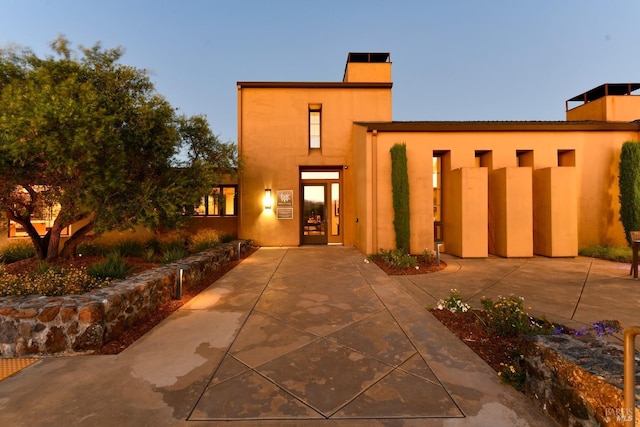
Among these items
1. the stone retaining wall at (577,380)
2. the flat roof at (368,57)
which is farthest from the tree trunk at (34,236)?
the flat roof at (368,57)

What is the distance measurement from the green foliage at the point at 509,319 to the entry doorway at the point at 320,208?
27.9 feet

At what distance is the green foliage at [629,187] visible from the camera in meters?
8.88

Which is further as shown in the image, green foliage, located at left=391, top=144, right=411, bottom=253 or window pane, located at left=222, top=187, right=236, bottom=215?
window pane, located at left=222, top=187, right=236, bottom=215

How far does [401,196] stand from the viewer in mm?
8961

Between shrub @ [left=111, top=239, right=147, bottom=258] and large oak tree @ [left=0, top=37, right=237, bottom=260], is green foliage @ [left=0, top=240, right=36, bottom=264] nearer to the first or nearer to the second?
large oak tree @ [left=0, top=37, right=237, bottom=260]

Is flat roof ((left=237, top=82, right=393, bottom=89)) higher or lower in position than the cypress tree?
higher

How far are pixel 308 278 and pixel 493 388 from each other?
4.40 meters

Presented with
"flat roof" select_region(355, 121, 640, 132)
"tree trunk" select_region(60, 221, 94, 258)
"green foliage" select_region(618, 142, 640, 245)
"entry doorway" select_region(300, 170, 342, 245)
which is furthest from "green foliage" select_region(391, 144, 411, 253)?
"tree trunk" select_region(60, 221, 94, 258)

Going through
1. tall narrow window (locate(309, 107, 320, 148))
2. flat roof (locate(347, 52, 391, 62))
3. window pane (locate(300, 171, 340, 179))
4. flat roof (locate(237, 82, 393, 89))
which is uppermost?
flat roof (locate(347, 52, 391, 62))

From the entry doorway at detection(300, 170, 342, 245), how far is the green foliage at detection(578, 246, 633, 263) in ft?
28.7

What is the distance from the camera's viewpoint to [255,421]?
2045mm

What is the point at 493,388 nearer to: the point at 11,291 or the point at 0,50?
the point at 11,291

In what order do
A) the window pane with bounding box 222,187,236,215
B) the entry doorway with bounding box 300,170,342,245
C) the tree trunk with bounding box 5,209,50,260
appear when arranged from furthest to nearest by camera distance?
the window pane with bounding box 222,187,236,215 < the entry doorway with bounding box 300,170,342,245 < the tree trunk with bounding box 5,209,50,260

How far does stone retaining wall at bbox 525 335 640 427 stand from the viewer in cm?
165
